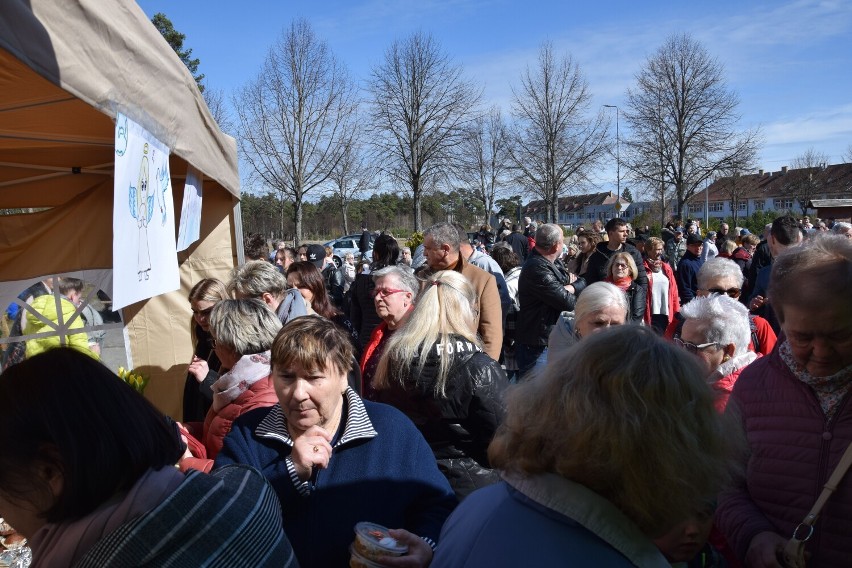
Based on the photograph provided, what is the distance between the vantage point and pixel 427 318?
300 cm

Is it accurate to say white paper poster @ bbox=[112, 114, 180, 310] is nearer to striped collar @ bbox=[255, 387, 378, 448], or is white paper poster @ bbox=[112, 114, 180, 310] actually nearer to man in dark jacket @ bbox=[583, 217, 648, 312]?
striped collar @ bbox=[255, 387, 378, 448]

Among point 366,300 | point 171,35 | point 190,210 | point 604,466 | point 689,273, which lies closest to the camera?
point 604,466

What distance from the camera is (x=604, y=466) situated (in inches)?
50.3

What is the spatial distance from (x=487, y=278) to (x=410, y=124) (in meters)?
25.7

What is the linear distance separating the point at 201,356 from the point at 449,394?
2.52 metres

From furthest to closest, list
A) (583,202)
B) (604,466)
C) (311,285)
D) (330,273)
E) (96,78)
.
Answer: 1. (583,202)
2. (330,273)
3. (311,285)
4. (96,78)
5. (604,466)

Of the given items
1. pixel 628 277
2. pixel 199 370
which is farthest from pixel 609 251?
pixel 199 370

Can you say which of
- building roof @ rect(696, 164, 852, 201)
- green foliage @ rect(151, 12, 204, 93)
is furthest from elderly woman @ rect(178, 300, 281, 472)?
building roof @ rect(696, 164, 852, 201)

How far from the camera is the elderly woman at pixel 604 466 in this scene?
1.24 metres

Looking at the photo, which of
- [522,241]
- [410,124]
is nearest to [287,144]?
[410,124]

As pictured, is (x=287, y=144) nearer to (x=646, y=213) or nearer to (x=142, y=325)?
(x=142, y=325)

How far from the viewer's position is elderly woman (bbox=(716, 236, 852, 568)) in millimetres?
2035

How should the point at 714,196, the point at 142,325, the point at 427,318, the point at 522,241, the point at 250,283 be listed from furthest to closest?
the point at 714,196, the point at 522,241, the point at 142,325, the point at 250,283, the point at 427,318

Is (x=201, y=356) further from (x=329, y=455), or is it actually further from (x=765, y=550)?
(x=765, y=550)
